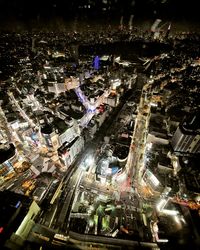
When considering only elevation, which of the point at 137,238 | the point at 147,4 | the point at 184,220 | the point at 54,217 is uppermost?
the point at 147,4

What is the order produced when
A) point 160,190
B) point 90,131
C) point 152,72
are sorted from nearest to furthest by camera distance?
point 160,190 → point 90,131 → point 152,72

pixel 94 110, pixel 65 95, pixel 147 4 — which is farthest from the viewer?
pixel 147 4

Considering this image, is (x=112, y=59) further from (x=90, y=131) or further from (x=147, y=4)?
(x=90, y=131)

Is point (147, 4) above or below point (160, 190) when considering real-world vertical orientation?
above

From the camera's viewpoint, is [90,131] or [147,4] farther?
[147,4]

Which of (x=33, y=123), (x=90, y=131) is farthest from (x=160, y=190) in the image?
(x=33, y=123)

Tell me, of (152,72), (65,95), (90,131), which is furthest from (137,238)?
(152,72)

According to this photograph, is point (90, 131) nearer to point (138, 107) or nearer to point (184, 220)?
point (138, 107)
